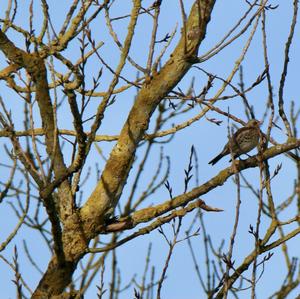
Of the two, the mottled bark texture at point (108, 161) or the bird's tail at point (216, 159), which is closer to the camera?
the mottled bark texture at point (108, 161)

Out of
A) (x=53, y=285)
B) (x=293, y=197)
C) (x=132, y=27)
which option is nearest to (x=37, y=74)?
(x=132, y=27)

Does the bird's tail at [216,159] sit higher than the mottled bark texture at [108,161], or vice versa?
the bird's tail at [216,159]

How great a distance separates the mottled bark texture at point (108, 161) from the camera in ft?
14.6

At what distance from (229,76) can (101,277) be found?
2.01 m

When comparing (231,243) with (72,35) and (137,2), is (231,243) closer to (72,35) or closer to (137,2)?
(137,2)

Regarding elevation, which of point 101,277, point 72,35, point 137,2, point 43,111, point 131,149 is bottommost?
point 101,277

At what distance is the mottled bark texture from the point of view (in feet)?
14.6

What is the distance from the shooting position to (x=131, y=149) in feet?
14.8

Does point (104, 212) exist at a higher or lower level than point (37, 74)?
lower

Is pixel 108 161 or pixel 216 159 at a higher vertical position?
pixel 216 159

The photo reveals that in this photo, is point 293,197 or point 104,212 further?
point 293,197

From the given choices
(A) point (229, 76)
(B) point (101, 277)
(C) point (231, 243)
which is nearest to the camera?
(C) point (231, 243)

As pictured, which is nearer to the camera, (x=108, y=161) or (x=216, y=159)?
(x=108, y=161)

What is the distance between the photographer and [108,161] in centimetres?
457
